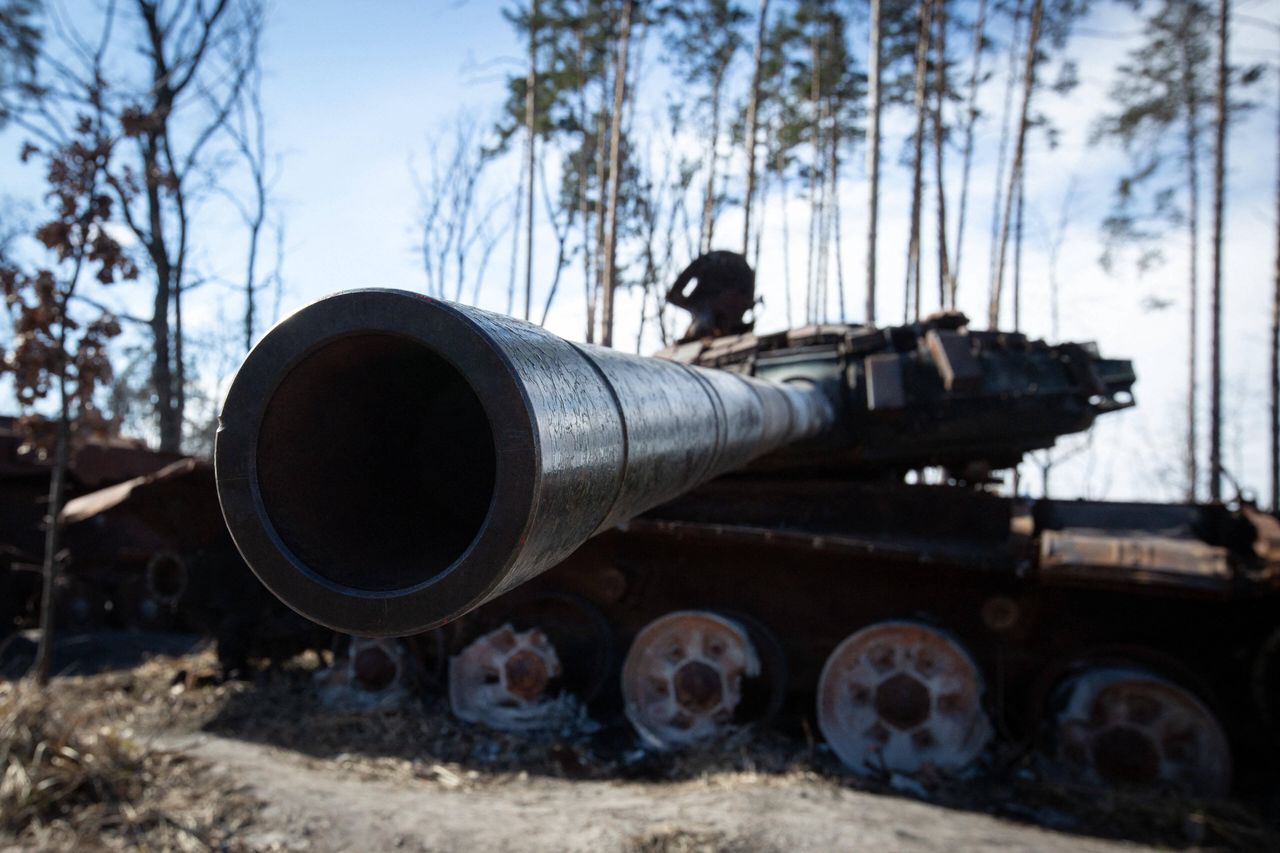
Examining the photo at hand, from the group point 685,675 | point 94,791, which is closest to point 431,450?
point 94,791

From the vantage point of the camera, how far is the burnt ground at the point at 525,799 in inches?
157

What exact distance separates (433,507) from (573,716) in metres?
4.70

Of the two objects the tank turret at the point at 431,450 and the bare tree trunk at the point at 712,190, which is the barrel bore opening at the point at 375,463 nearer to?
the tank turret at the point at 431,450

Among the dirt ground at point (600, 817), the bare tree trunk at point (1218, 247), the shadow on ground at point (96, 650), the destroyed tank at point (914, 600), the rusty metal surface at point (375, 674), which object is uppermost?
the bare tree trunk at point (1218, 247)

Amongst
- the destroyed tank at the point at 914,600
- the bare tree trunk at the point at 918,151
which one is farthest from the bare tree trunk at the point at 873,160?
the destroyed tank at the point at 914,600

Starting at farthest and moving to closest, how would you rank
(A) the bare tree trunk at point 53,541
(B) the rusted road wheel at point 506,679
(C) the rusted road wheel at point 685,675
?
1. (A) the bare tree trunk at point 53,541
2. (B) the rusted road wheel at point 506,679
3. (C) the rusted road wheel at point 685,675

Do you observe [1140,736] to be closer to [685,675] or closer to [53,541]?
[685,675]

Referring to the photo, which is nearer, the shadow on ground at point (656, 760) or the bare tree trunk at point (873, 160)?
the shadow on ground at point (656, 760)

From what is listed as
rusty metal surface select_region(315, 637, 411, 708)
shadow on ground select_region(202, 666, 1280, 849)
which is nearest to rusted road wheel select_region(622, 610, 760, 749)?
shadow on ground select_region(202, 666, 1280, 849)

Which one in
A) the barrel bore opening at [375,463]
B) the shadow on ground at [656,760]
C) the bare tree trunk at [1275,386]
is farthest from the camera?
the bare tree trunk at [1275,386]

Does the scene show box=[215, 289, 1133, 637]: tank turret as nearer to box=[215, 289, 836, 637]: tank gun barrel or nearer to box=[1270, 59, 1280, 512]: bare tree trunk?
box=[215, 289, 836, 637]: tank gun barrel

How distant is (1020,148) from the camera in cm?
1586

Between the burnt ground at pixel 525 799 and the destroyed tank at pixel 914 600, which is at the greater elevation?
the destroyed tank at pixel 914 600

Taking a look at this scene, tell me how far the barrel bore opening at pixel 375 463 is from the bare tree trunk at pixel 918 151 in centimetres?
1456
